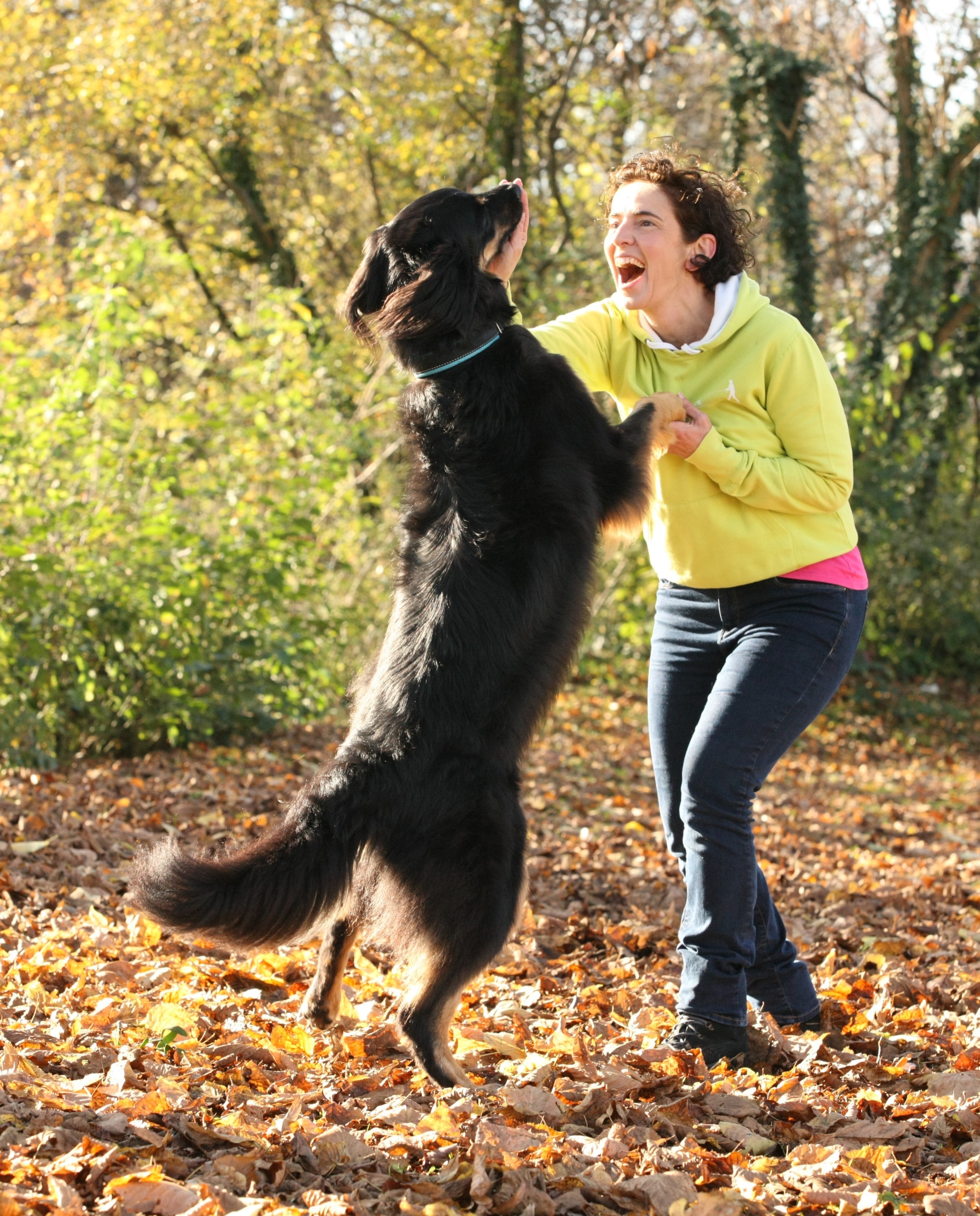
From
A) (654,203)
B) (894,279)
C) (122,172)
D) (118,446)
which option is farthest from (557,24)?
(654,203)

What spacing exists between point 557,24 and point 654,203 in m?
9.84

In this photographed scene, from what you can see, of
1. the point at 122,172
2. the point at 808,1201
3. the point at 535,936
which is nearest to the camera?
the point at 808,1201

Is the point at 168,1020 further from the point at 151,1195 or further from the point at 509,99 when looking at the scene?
the point at 509,99

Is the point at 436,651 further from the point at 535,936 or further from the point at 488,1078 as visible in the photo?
the point at 535,936

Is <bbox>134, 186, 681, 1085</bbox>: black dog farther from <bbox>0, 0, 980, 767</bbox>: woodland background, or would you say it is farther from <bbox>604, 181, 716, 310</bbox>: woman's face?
<bbox>0, 0, 980, 767</bbox>: woodland background

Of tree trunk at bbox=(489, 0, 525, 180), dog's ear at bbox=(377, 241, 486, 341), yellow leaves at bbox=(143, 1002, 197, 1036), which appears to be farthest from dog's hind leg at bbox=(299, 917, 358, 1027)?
tree trunk at bbox=(489, 0, 525, 180)

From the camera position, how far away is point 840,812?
7.21m

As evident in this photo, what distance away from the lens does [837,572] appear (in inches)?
119

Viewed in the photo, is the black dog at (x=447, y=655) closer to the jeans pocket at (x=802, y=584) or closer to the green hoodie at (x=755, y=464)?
the green hoodie at (x=755, y=464)

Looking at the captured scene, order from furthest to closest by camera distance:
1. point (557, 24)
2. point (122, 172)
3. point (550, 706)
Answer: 1. point (122, 172)
2. point (557, 24)
3. point (550, 706)

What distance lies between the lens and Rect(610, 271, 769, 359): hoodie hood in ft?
9.97

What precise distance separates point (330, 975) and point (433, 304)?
184cm

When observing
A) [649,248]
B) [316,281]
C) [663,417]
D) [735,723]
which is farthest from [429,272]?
[316,281]

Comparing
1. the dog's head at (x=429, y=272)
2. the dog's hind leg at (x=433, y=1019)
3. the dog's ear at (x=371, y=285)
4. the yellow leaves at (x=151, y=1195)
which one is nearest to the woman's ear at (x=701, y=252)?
the dog's head at (x=429, y=272)
